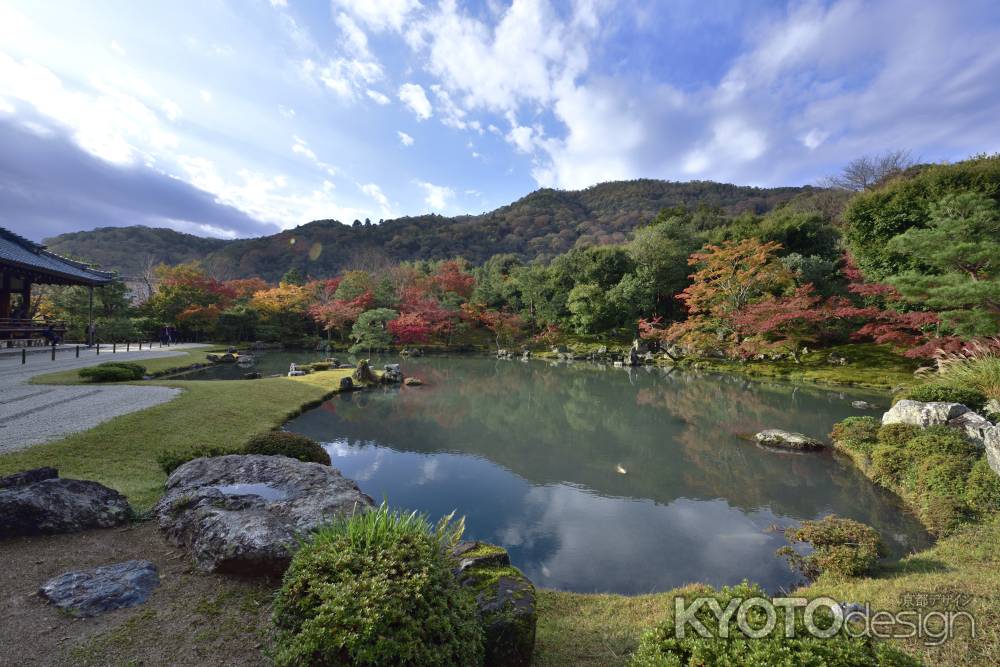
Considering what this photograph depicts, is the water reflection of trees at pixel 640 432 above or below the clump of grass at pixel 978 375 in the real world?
below

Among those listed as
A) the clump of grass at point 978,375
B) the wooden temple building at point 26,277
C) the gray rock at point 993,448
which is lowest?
the gray rock at point 993,448

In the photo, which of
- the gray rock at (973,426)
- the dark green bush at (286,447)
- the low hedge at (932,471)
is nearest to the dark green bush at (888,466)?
the low hedge at (932,471)

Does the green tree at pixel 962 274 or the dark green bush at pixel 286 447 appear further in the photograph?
the green tree at pixel 962 274

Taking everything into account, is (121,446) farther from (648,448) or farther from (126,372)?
(648,448)

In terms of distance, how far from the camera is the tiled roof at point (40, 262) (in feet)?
54.0

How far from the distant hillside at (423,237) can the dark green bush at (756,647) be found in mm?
57752

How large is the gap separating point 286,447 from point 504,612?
4.44 metres

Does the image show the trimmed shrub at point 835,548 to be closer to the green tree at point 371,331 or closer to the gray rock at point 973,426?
the gray rock at point 973,426

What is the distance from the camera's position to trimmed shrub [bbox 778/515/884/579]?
4.65 m

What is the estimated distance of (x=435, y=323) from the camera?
31.4m

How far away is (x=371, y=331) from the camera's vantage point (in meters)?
27.1

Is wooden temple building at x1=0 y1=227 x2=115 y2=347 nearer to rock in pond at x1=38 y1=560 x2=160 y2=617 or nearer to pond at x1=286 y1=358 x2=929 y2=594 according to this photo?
pond at x1=286 y1=358 x2=929 y2=594

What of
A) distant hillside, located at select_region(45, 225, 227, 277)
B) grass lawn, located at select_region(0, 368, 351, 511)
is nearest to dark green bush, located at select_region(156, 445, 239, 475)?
grass lawn, located at select_region(0, 368, 351, 511)

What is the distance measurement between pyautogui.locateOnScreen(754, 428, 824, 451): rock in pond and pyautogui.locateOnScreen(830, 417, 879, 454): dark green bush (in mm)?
432
